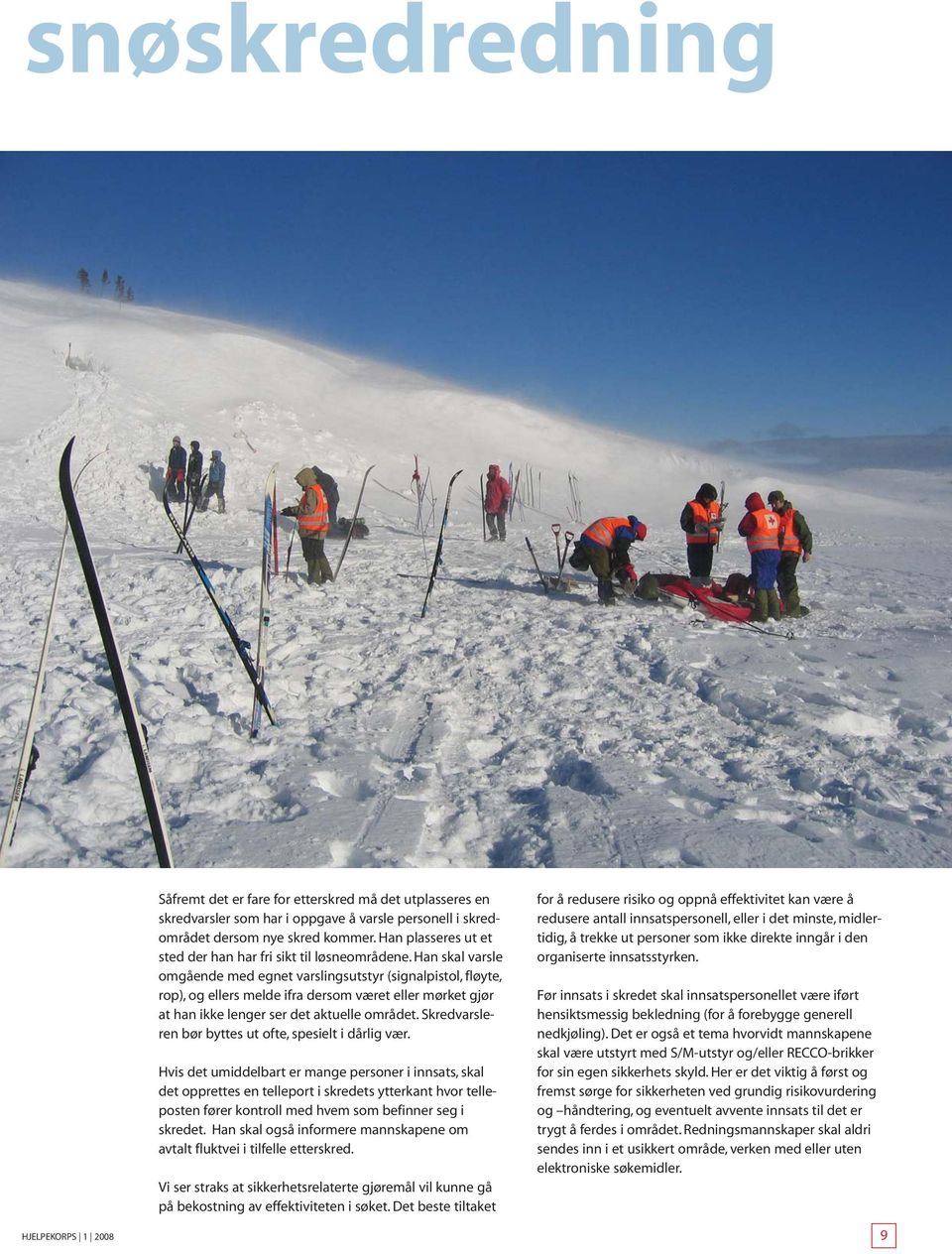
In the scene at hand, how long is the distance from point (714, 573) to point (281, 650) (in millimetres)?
7671

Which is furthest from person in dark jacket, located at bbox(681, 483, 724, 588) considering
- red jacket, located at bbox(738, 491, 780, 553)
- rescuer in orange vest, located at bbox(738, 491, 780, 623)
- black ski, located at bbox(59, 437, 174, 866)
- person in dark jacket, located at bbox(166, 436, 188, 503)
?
person in dark jacket, located at bbox(166, 436, 188, 503)

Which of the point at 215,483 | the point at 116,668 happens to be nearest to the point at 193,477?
the point at 215,483

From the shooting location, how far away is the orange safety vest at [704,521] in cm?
912

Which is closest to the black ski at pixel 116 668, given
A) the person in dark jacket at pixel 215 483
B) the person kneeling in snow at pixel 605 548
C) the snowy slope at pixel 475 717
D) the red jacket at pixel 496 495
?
the snowy slope at pixel 475 717

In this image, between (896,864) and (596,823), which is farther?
(596,823)

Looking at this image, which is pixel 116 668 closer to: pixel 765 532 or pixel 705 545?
pixel 765 532

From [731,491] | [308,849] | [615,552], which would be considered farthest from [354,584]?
[731,491]

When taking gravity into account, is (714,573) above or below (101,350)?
below

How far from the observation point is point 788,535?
27.4 ft

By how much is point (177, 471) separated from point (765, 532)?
41.9 feet

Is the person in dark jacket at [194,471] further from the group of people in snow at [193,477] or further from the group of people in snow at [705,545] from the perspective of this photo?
the group of people in snow at [705,545]

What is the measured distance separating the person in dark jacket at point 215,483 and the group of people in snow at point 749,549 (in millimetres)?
10207
